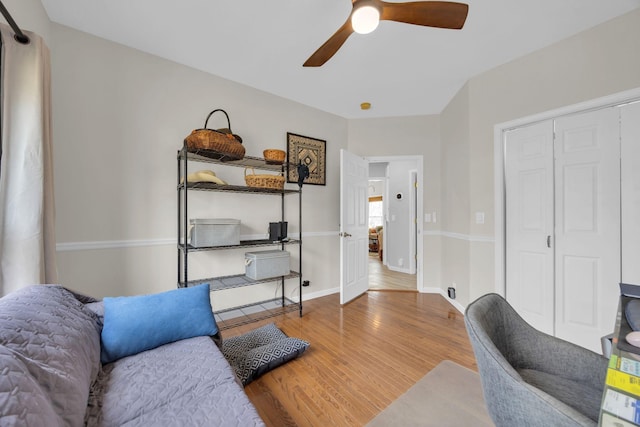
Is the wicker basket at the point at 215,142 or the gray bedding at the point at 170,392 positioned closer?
the gray bedding at the point at 170,392

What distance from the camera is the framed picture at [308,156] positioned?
304 cm

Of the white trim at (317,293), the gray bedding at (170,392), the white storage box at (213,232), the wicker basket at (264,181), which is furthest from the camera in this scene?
the white trim at (317,293)

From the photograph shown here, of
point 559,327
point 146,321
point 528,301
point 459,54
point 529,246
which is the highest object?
point 459,54

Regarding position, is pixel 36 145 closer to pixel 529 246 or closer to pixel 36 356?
pixel 36 356

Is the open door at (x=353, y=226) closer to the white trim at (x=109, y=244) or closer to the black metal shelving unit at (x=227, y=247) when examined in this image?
the black metal shelving unit at (x=227, y=247)

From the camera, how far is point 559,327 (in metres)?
2.05

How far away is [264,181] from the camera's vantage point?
244 cm

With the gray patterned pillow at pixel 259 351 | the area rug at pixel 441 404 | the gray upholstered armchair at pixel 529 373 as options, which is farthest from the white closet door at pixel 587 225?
the gray patterned pillow at pixel 259 351

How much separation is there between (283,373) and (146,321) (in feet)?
3.18

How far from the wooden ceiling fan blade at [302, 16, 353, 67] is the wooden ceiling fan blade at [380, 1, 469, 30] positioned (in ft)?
0.65

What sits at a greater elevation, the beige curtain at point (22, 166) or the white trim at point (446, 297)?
the beige curtain at point (22, 166)

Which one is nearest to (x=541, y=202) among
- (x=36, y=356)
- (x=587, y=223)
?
(x=587, y=223)

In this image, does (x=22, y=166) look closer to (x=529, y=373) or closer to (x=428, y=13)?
(x=428, y=13)

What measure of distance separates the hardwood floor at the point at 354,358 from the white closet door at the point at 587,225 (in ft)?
2.88
